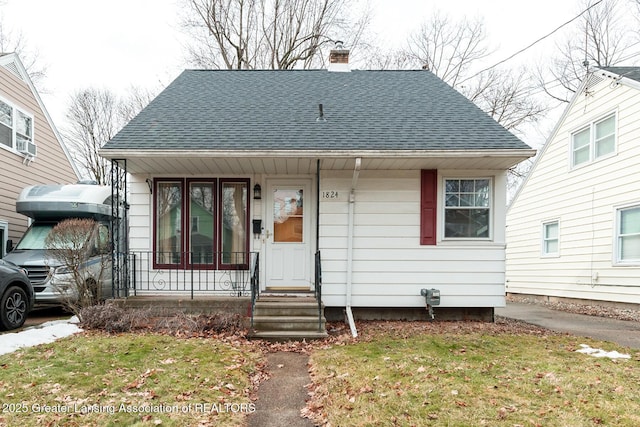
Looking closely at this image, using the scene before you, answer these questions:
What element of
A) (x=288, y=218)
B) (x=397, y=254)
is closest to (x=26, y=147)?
(x=288, y=218)

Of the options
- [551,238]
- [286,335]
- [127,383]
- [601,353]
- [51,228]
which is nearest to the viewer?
[127,383]

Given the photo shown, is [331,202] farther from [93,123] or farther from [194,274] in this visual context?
[93,123]

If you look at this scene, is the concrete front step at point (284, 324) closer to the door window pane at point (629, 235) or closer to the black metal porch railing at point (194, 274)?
the black metal porch railing at point (194, 274)

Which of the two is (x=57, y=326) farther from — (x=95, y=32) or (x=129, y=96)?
(x=129, y=96)

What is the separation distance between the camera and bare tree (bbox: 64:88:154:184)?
22922 millimetres

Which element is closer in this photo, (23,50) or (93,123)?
(23,50)

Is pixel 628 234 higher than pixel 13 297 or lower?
higher

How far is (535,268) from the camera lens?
12406 millimetres

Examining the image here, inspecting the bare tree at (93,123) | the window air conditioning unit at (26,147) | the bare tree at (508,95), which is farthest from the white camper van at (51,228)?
the bare tree at (508,95)

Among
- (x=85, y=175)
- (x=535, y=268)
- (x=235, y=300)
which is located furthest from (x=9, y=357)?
(x=85, y=175)

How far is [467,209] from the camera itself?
22.6 feet

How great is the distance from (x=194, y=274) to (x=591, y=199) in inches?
397

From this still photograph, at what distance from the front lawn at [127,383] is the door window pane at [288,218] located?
250 cm

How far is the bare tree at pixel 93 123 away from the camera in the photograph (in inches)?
902
